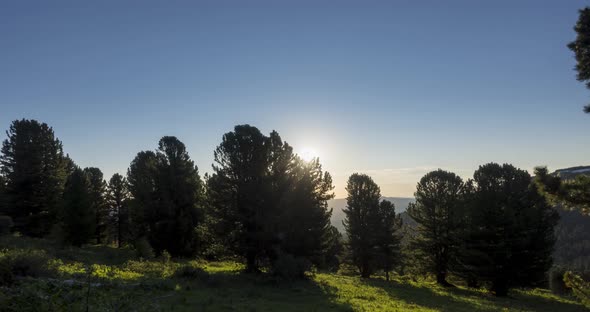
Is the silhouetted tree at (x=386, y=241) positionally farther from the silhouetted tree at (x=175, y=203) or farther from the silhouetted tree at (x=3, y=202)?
the silhouetted tree at (x=3, y=202)

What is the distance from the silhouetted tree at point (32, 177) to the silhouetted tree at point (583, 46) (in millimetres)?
48962

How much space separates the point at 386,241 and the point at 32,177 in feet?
141

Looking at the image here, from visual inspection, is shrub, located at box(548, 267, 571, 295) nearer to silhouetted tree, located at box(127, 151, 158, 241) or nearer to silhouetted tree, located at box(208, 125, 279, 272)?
silhouetted tree, located at box(208, 125, 279, 272)

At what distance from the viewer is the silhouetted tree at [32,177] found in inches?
1657

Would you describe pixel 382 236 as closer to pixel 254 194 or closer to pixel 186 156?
pixel 254 194

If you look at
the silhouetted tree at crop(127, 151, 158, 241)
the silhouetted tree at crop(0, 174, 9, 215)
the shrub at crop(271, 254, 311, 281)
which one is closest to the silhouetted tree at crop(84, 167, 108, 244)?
the silhouetted tree at crop(0, 174, 9, 215)

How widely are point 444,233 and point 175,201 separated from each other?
102 feet

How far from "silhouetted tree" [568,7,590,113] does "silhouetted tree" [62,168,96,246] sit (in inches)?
1657

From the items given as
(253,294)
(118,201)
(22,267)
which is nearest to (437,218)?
(253,294)

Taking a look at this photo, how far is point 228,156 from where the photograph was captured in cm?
2984

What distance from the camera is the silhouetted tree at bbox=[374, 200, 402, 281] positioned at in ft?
148

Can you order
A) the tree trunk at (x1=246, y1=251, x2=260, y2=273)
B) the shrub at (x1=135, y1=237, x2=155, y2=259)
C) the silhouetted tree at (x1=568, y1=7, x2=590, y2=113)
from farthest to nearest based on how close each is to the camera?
the shrub at (x1=135, y1=237, x2=155, y2=259) → the tree trunk at (x1=246, y1=251, x2=260, y2=273) → the silhouetted tree at (x1=568, y1=7, x2=590, y2=113)

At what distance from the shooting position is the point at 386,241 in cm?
4541

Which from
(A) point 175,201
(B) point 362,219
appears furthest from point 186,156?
(B) point 362,219
